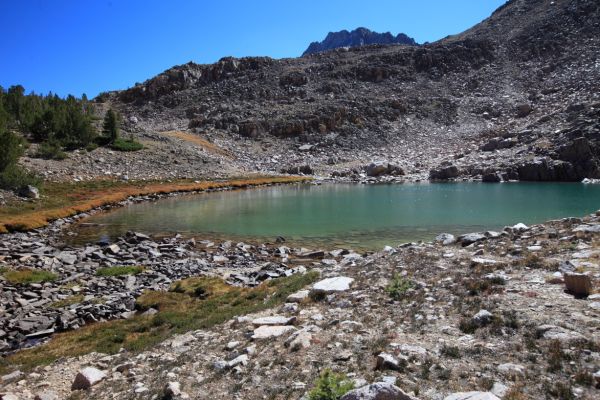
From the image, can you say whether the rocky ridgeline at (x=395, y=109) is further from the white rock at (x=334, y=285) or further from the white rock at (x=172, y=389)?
the white rock at (x=172, y=389)

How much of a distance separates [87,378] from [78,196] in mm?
42868

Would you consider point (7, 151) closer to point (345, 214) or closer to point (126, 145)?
point (126, 145)

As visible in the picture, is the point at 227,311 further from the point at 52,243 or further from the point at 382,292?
the point at 52,243

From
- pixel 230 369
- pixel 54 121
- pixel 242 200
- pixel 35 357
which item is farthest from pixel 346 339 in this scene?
pixel 54 121

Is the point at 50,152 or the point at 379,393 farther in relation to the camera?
the point at 50,152

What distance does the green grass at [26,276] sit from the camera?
1847 cm

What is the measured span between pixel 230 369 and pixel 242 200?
44.4m

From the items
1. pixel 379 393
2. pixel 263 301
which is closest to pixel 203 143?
pixel 263 301

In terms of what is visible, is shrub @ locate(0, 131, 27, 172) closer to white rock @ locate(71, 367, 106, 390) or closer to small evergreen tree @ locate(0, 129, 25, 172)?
small evergreen tree @ locate(0, 129, 25, 172)

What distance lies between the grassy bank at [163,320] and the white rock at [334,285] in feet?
3.91

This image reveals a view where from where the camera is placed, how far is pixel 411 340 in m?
7.88

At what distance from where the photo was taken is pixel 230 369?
8.06 meters

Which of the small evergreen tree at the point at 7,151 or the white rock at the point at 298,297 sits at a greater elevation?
the small evergreen tree at the point at 7,151

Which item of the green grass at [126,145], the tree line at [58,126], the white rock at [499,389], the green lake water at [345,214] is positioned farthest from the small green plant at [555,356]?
the green grass at [126,145]
